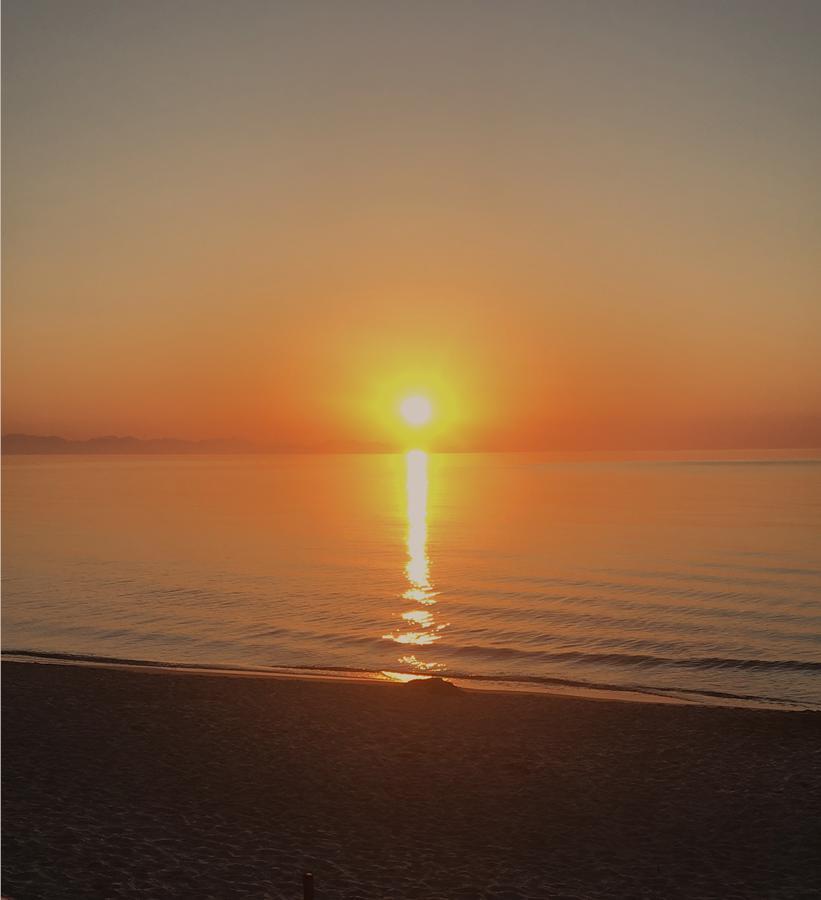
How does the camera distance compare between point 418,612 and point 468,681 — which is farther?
point 418,612

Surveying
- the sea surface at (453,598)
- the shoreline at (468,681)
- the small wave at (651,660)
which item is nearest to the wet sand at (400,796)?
the shoreline at (468,681)

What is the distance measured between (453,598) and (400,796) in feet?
93.8

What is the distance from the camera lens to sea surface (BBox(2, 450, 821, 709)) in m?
29.5

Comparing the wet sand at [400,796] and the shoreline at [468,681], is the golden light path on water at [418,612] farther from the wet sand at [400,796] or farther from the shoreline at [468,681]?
the wet sand at [400,796]

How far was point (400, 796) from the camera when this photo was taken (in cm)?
1616

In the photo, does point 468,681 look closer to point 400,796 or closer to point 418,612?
point 400,796

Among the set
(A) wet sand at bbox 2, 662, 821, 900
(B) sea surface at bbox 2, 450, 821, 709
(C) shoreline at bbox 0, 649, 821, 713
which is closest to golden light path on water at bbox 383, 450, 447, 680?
(B) sea surface at bbox 2, 450, 821, 709

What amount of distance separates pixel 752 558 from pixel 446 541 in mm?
25317

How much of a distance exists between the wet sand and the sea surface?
5890mm

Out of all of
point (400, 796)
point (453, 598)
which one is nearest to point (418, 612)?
point (453, 598)

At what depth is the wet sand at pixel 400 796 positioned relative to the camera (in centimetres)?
1294

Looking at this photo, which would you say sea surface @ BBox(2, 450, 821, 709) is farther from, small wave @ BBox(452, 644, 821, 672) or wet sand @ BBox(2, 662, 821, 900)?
wet sand @ BBox(2, 662, 821, 900)

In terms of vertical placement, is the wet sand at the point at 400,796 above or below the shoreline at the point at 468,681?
above

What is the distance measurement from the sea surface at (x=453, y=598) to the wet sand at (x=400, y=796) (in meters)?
5.89
